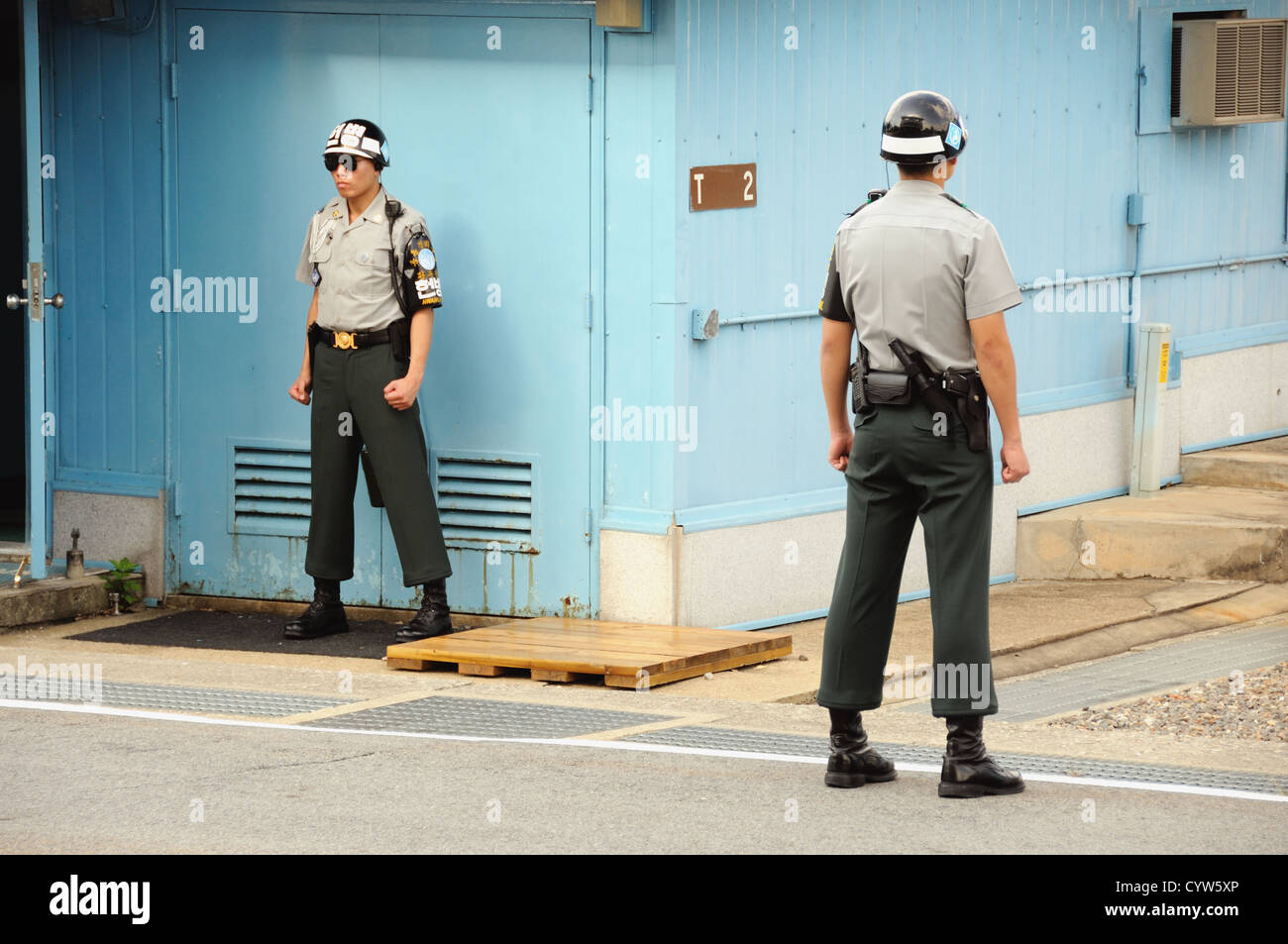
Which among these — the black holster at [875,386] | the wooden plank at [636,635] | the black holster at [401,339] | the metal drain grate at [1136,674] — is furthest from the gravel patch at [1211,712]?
the black holster at [401,339]

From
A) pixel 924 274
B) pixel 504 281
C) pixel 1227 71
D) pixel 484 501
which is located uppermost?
pixel 1227 71

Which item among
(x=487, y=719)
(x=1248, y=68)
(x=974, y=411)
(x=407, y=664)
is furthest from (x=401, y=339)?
(x=1248, y=68)

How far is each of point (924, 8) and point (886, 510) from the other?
473cm

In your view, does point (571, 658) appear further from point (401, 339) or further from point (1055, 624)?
point (1055, 624)

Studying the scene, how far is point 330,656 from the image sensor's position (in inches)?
372

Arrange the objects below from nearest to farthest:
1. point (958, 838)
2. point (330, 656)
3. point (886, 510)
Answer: point (958, 838) → point (886, 510) → point (330, 656)

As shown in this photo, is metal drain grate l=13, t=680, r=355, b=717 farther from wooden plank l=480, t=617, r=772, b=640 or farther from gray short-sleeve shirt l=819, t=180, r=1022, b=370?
gray short-sleeve shirt l=819, t=180, r=1022, b=370

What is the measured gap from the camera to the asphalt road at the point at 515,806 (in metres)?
6.13

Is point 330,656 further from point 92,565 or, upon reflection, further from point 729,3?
point 729,3

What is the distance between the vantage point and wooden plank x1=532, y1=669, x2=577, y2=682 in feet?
28.6

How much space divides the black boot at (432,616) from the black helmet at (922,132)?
12.5ft

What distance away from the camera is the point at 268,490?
10477 millimetres

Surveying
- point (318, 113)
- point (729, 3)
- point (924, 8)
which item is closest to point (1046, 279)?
point (924, 8)

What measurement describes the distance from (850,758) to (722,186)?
3.60 m
